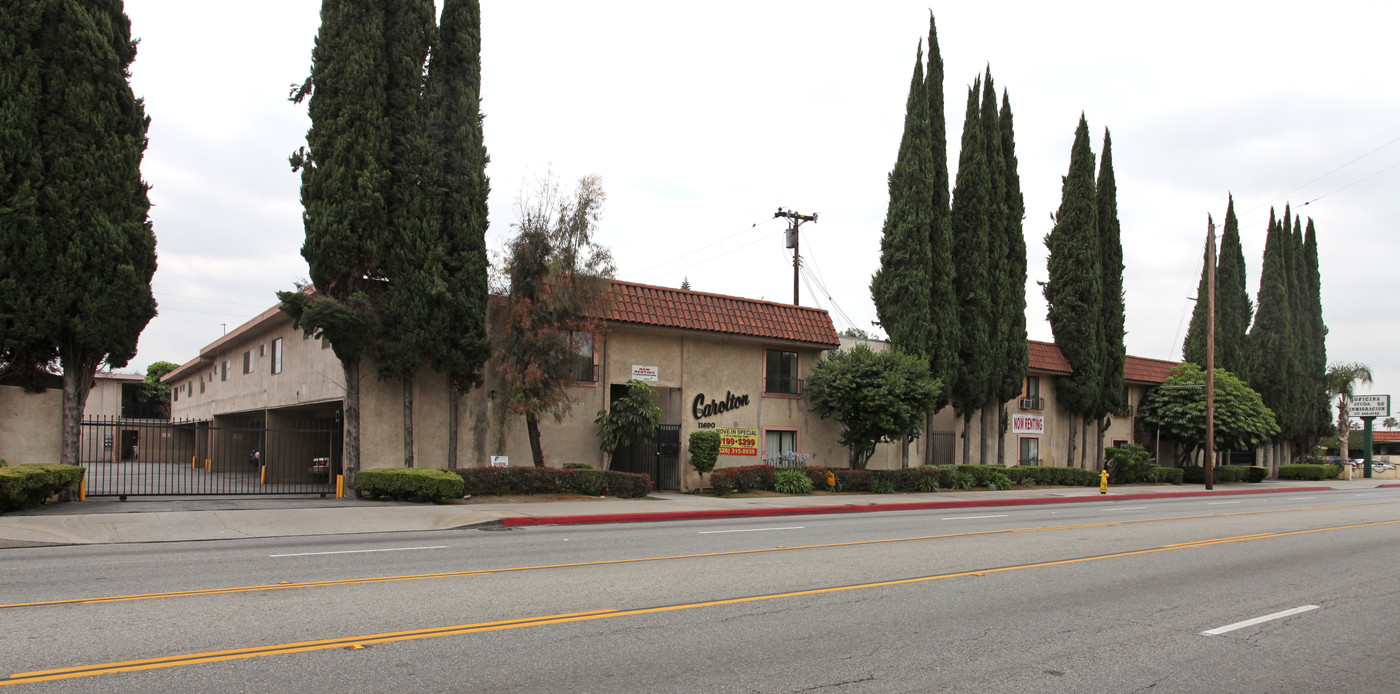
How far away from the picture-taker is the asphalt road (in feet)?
19.6

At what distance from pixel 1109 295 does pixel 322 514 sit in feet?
119

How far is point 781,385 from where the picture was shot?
2973 centimetres

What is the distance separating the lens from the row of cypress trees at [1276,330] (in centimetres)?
5125

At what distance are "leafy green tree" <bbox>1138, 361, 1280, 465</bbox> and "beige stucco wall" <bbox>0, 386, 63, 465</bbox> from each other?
43996 millimetres

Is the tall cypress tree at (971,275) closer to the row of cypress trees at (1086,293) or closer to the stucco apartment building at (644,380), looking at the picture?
the stucco apartment building at (644,380)

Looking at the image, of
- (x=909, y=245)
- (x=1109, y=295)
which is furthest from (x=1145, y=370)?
(x=909, y=245)

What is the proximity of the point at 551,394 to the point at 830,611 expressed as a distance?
15574 millimetres

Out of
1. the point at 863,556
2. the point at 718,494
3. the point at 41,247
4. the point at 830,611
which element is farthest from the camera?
the point at 718,494

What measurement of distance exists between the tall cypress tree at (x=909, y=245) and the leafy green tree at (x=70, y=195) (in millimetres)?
23152

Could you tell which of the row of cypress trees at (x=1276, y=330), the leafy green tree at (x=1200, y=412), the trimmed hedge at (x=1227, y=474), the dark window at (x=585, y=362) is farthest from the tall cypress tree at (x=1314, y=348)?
the dark window at (x=585, y=362)

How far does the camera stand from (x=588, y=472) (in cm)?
2277

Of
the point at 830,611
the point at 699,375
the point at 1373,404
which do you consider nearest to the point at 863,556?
the point at 830,611

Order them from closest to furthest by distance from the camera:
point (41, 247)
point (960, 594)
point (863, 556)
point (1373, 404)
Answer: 1. point (960, 594)
2. point (863, 556)
3. point (41, 247)
4. point (1373, 404)

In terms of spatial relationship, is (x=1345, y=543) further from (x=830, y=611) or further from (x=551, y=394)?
(x=551, y=394)
